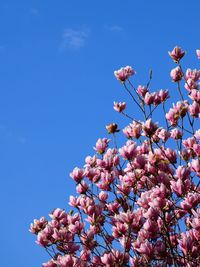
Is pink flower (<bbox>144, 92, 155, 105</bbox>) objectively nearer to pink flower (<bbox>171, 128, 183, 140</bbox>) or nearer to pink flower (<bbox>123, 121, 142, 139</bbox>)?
pink flower (<bbox>123, 121, 142, 139</bbox>)

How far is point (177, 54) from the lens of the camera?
6.34 metres

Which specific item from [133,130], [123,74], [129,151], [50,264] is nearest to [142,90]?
[123,74]

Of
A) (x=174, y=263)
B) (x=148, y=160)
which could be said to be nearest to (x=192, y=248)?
(x=174, y=263)

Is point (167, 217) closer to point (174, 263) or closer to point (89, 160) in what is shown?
point (174, 263)

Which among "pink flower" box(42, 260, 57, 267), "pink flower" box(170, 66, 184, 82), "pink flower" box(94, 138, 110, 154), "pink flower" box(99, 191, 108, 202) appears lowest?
"pink flower" box(42, 260, 57, 267)

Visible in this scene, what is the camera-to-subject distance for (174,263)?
4676 mm

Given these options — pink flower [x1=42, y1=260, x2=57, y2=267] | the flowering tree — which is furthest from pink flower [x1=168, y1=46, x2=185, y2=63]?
pink flower [x1=42, y1=260, x2=57, y2=267]

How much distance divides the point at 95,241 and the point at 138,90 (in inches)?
82.4

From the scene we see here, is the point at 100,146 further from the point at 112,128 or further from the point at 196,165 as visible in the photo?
the point at 196,165

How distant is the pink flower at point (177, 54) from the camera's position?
249 inches

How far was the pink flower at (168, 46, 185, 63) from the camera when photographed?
20.8 ft

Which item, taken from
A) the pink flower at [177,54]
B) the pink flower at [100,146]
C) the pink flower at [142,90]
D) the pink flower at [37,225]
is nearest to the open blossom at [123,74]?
the pink flower at [142,90]

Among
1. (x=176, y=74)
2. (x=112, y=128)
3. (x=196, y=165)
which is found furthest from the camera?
(x=176, y=74)

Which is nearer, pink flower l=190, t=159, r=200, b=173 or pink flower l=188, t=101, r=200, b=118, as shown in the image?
pink flower l=190, t=159, r=200, b=173
